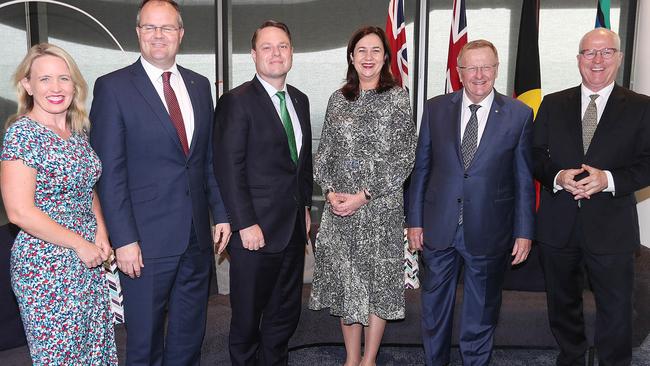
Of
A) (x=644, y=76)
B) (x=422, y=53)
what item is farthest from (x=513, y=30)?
(x=644, y=76)

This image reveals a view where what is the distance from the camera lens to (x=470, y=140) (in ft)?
9.14

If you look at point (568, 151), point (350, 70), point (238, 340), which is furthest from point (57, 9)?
point (568, 151)

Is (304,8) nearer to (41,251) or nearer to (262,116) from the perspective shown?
(262,116)

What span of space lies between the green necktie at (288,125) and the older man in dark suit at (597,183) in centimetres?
122

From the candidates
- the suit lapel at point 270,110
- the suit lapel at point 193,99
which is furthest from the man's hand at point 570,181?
the suit lapel at point 193,99

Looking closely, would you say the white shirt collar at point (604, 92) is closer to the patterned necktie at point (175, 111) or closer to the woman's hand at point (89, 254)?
the patterned necktie at point (175, 111)

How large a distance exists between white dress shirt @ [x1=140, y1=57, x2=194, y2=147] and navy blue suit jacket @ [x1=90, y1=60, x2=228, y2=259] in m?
0.02

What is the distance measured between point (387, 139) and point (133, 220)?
127cm

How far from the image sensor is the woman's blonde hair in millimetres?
2076

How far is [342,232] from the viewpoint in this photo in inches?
114

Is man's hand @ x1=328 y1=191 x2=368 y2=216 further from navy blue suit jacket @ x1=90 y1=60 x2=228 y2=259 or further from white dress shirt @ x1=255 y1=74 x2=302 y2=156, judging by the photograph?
navy blue suit jacket @ x1=90 y1=60 x2=228 y2=259

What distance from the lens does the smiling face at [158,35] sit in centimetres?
228

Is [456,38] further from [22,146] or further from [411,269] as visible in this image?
[22,146]

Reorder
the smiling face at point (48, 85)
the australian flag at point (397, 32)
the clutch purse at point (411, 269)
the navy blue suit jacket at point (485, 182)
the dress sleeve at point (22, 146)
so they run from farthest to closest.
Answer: the australian flag at point (397, 32), the clutch purse at point (411, 269), the navy blue suit jacket at point (485, 182), the smiling face at point (48, 85), the dress sleeve at point (22, 146)
